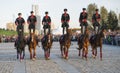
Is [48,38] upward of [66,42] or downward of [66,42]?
upward

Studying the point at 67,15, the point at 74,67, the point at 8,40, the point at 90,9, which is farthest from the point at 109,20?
the point at 74,67

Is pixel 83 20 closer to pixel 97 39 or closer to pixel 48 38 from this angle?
pixel 97 39

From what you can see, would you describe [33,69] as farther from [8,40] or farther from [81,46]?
[8,40]

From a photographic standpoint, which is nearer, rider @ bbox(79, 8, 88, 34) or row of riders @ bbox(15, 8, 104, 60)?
row of riders @ bbox(15, 8, 104, 60)

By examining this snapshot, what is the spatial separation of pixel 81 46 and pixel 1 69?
817 centimetres

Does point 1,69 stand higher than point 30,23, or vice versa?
point 30,23

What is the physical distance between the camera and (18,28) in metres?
25.7

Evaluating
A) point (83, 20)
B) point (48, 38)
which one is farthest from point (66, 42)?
point (83, 20)

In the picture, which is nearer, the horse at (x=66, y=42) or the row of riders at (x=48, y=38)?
the row of riders at (x=48, y=38)

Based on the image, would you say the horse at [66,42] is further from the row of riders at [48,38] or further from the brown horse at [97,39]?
the brown horse at [97,39]

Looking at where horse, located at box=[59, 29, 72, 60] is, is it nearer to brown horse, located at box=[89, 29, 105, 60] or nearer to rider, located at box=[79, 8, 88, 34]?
rider, located at box=[79, 8, 88, 34]

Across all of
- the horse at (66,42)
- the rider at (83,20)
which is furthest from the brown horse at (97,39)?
the horse at (66,42)

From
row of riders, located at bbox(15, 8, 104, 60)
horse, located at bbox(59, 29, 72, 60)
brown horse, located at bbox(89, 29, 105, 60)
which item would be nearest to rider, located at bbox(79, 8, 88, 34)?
row of riders, located at bbox(15, 8, 104, 60)

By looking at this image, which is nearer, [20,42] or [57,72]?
[57,72]
